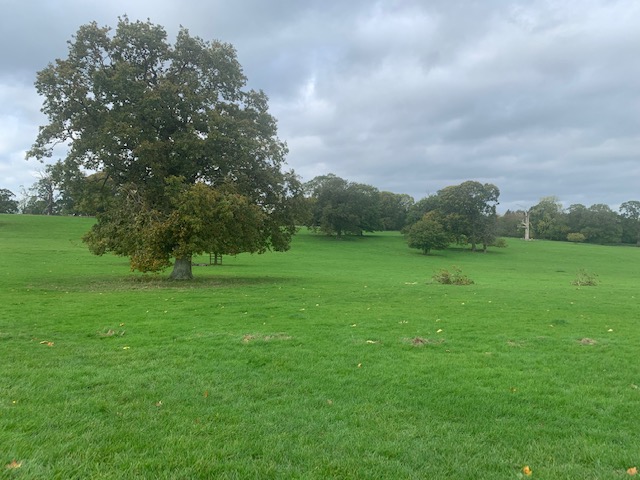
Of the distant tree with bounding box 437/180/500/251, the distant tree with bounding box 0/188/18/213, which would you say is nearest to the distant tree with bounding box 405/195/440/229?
the distant tree with bounding box 437/180/500/251

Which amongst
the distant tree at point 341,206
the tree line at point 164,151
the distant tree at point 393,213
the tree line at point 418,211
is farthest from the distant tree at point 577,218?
the tree line at point 164,151

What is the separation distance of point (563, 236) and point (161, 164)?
11610 centimetres

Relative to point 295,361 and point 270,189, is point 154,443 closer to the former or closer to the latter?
point 295,361

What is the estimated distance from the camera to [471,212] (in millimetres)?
71062

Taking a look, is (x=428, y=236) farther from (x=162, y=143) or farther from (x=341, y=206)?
(x=162, y=143)

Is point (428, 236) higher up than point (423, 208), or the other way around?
point (423, 208)

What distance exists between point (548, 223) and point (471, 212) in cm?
5885

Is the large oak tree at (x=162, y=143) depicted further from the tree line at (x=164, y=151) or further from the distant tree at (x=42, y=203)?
the distant tree at (x=42, y=203)

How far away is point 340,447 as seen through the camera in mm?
4371

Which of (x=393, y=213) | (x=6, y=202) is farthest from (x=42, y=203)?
(x=393, y=213)

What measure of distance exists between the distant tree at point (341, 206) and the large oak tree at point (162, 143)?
5157 cm

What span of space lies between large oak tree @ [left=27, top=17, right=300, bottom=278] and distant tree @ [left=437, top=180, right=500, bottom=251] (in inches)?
2016

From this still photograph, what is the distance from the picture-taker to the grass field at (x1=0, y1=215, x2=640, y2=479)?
4102 millimetres

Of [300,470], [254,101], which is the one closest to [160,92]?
[254,101]
